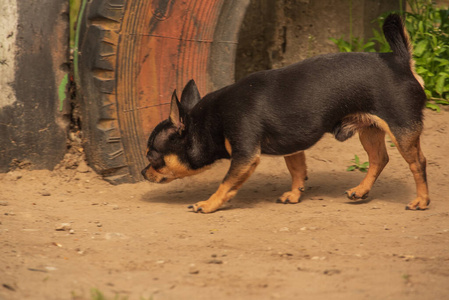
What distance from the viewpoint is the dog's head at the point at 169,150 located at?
4875 millimetres

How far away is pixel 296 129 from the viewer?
15.4 feet

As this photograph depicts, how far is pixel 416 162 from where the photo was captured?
4.74 metres

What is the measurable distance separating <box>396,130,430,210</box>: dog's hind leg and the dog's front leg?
3.85ft

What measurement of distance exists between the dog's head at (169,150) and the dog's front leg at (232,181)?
0.36 metres

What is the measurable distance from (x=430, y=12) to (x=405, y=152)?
10.7ft

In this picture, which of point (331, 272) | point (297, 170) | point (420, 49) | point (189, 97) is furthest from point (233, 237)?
point (420, 49)

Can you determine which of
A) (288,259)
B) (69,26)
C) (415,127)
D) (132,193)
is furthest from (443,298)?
(69,26)

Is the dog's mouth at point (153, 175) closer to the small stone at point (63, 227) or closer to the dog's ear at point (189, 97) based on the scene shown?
the dog's ear at point (189, 97)

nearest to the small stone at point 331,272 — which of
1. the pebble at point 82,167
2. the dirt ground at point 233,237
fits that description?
the dirt ground at point 233,237

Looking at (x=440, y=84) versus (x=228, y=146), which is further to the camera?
(x=440, y=84)

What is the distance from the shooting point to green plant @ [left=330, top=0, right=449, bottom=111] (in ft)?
21.6

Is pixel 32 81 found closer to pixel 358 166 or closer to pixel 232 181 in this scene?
pixel 232 181

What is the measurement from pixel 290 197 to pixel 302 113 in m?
0.84

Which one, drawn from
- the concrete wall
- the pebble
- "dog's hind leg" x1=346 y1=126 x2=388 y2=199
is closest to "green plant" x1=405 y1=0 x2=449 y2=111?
"dog's hind leg" x1=346 y1=126 x2=388 y2=199
